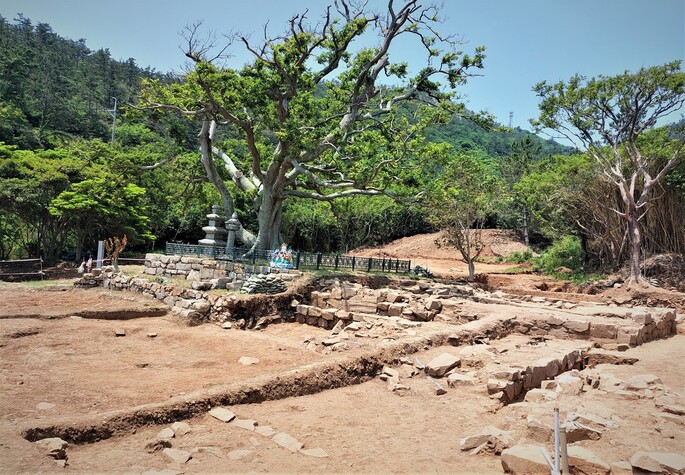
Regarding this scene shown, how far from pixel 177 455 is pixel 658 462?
496 cm

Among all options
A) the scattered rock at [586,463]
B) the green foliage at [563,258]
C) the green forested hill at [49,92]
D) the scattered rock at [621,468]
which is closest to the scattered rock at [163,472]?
the scattered rock at [586,463]

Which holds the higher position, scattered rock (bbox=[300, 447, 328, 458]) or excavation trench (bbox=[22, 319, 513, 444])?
excavation trench (bbox=[22, 319, 513, 444])

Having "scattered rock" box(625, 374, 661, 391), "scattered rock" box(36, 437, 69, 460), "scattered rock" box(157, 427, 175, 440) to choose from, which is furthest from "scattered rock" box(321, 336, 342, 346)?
"scattered rock" box(36, 437, 69, 460)

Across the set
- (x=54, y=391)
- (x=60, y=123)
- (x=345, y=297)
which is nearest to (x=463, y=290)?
(x=345, y=297)

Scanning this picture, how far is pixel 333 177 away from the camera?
21047 millimetres

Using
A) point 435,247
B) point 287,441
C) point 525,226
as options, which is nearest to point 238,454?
point 287,441

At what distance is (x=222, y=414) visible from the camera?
21.0 feet

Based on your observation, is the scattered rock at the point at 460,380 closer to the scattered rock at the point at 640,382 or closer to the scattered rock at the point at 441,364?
the scattered rock at the point at 441,364

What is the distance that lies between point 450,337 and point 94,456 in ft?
25.8

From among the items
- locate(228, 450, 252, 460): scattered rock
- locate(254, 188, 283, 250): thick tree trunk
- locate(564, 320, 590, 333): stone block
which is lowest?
locate(228, 450, 252, 460): scattered rock

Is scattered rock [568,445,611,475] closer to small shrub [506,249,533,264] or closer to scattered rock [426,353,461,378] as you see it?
scattered rock [426,353,461,378]

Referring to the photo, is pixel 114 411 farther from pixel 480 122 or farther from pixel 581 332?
pixel 480 122

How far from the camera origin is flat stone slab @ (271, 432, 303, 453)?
5.53 metres

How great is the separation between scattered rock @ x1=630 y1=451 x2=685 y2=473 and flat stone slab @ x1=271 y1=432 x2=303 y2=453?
3607mm
